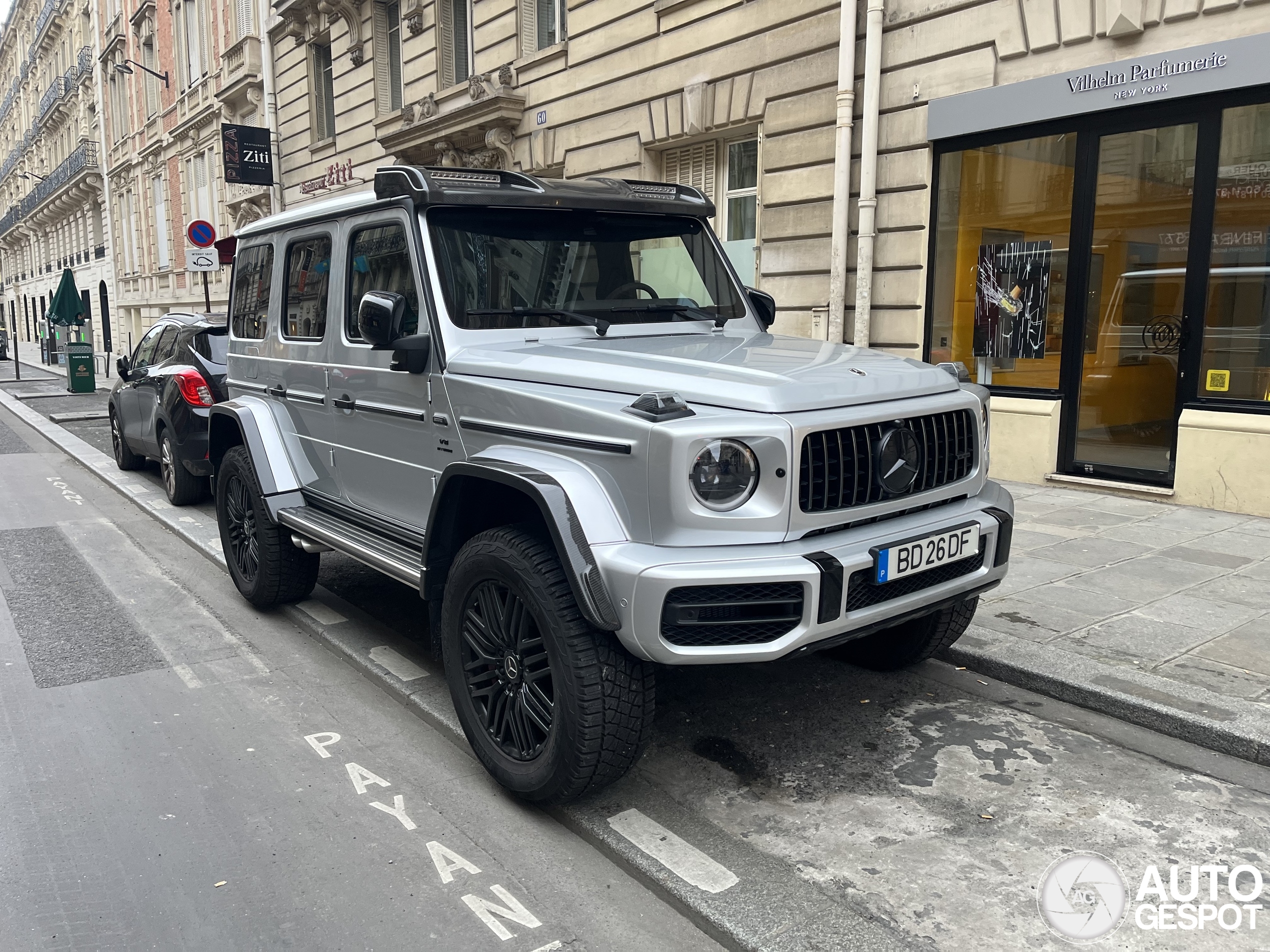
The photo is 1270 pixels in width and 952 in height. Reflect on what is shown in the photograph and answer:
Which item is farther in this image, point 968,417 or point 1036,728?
point 1036,728

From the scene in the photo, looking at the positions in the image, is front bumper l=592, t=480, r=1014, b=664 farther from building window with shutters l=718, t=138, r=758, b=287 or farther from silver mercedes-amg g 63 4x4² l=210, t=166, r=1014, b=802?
building window with shutters l=718, t=138, r=758, b=287

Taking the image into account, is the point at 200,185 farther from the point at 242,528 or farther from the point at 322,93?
the point at 242,528

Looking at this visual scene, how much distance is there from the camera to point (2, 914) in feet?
9.00

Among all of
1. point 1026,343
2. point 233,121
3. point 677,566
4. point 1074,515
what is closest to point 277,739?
point 677,566

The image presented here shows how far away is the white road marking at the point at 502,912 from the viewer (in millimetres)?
2660

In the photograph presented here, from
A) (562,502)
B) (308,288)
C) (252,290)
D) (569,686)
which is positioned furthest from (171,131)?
(569,686)

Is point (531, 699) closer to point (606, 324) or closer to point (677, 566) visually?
point (677, 566)

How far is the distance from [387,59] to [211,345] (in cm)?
1201

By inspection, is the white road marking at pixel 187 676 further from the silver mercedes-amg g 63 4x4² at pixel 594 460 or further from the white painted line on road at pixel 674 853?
the white painted line on road at pixel 674 853

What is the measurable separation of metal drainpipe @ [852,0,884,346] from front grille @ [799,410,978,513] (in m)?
5.89

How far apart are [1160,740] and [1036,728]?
1.45 ft

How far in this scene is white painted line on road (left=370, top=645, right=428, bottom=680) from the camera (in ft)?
14.7

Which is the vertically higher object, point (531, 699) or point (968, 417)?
point (968, 417)

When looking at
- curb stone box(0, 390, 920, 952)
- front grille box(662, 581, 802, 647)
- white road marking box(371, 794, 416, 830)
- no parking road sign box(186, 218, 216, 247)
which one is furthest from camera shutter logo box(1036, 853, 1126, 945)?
no parking road sign box(186, 218, 216, 247)
